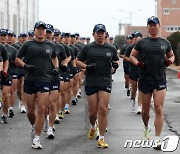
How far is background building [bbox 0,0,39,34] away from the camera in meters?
56.0

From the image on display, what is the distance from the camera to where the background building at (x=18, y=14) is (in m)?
56.0

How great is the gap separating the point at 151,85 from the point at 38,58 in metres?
1.93

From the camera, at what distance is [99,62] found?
948cm

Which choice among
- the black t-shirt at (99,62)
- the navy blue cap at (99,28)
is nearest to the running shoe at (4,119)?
the black t-shirt at (99,62)

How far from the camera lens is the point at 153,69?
930 cm

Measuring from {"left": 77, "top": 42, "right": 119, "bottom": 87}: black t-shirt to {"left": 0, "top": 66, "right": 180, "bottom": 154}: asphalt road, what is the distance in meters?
1.08

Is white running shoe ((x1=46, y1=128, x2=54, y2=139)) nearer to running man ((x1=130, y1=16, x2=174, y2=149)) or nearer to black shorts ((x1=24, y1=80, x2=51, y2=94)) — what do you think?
black shorts ((x1=24, y1=80, x2=51, y2=94))

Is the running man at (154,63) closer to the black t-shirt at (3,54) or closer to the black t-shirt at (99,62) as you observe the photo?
the black t-shirt at (99,62)

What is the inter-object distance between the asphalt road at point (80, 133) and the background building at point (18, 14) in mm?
41384

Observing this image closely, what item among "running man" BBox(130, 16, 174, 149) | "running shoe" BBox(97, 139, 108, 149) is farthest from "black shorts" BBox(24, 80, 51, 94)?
"running man" BBox(130, 16, 174, 149)

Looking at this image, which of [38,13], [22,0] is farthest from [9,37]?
[38,13]

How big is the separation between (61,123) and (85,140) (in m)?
2.22

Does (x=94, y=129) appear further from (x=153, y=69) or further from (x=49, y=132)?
(x=153, y=69)

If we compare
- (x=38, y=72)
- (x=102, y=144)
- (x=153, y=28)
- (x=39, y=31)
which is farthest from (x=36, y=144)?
(x=153, y=28)
